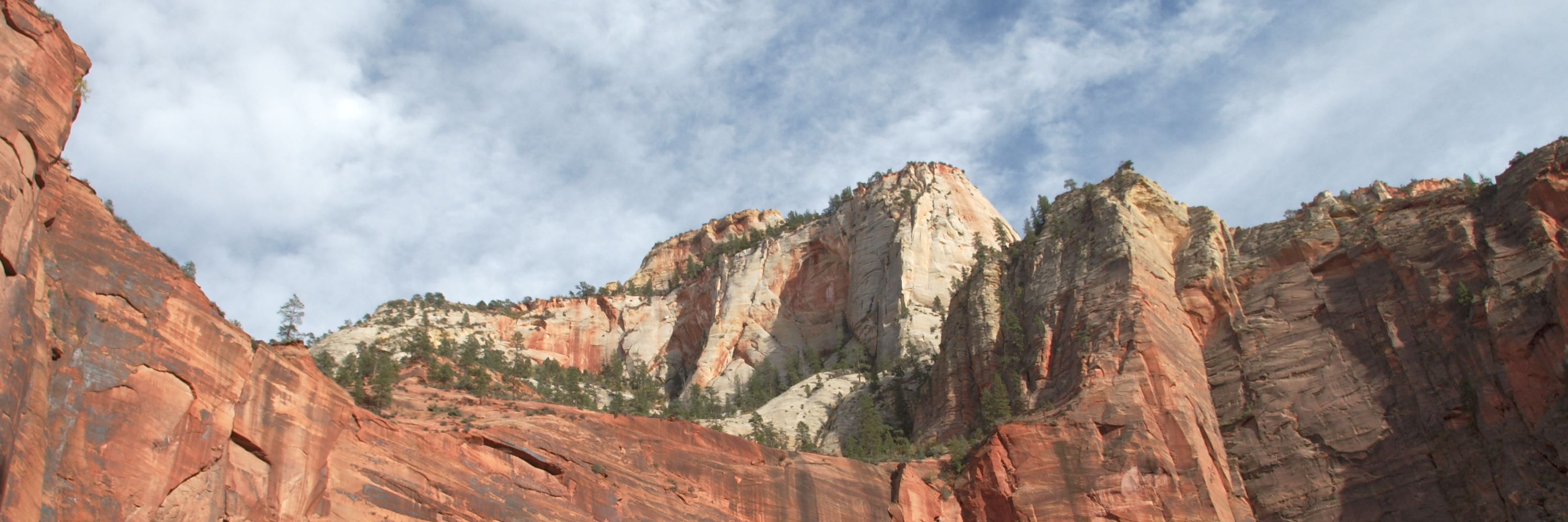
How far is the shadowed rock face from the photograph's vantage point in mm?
27812

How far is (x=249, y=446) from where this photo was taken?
31562mm

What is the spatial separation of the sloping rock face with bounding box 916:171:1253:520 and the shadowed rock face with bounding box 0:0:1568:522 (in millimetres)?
136

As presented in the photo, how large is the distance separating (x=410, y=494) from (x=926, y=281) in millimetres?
48745

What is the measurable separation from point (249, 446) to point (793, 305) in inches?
2332

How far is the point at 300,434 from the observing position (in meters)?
33.0

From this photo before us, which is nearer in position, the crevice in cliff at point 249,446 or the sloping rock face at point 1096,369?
the crevice in cliff at point 249,446

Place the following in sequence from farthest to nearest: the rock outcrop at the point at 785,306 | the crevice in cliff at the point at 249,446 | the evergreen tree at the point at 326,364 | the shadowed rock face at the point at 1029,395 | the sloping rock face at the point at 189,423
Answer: the rock outcrop at the point at 785,306 < the evergreen tree at the point at 326,364 < the crevice in cliff at the point at 249,446 < the shadowed rock face at the point at 1029,395 < the sloping rock face at the point at 189,423

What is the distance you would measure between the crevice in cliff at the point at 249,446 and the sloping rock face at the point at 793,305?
134 feet

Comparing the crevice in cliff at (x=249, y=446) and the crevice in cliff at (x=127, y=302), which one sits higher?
the crevice in cliff at (x=127, y=302)

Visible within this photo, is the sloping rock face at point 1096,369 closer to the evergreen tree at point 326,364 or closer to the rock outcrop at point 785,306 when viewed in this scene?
the rock outcrop at point 785,306

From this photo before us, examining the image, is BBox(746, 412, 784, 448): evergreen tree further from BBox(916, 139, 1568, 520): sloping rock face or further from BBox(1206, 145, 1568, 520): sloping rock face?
BBox(1206, 145, 1568, 520): sloping rock face

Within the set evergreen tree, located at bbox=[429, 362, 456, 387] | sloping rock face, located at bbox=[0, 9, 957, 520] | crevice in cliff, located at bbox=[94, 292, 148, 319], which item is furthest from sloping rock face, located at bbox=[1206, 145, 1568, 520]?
crevice in cliff, located at bbox=[94, 292, 148, 319]

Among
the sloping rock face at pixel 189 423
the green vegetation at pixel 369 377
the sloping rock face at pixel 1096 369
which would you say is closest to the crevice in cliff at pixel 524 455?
the sloping rock face at pixel 189 423

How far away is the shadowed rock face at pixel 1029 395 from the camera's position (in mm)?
27812
